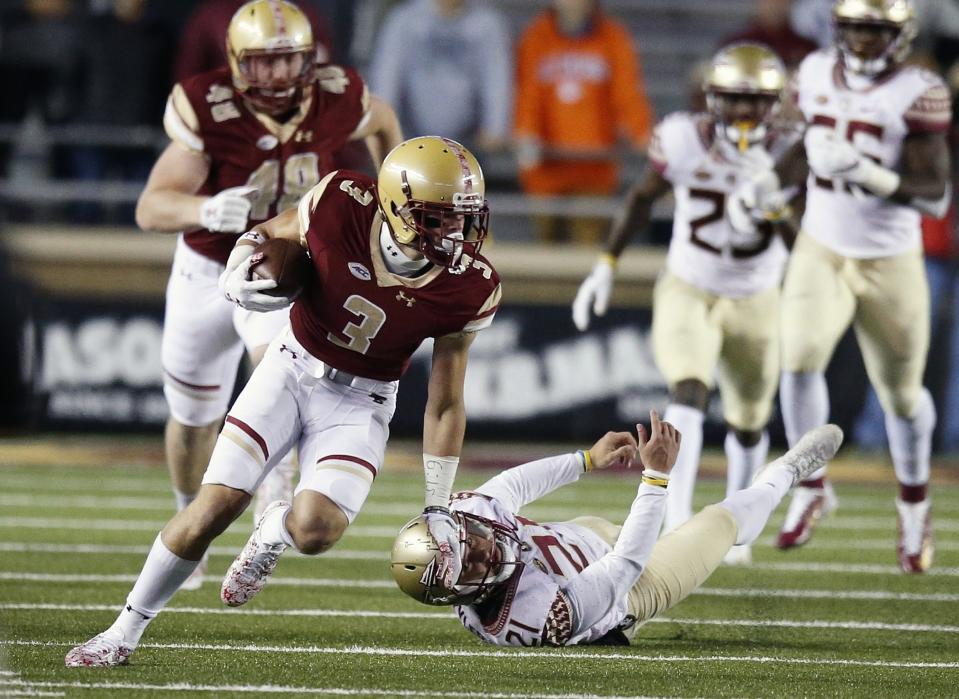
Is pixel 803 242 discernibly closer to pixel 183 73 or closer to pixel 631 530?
pixel 631 530

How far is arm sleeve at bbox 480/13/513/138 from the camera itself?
9.23 m

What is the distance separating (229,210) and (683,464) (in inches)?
80.2

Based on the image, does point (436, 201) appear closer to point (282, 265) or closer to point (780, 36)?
point (282, 265)

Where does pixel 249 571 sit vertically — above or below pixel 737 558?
above

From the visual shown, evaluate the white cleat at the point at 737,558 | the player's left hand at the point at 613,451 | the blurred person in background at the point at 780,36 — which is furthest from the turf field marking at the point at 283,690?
the blurred person in background at the point at 780,36

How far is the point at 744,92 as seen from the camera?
6148 millimetres

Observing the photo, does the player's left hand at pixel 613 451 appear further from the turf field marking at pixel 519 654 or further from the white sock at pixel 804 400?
the white sock at pixel 804 400

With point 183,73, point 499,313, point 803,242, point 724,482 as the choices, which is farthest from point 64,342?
point 803,242

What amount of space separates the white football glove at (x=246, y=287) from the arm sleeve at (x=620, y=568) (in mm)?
1029

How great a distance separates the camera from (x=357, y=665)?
14.1 feet

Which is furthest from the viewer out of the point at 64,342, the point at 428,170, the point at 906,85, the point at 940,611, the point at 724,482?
the point at 64,342

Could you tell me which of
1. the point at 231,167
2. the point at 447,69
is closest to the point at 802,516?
the point at 231,167

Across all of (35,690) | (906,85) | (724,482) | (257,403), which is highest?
(906,85)

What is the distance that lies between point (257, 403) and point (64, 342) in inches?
202
